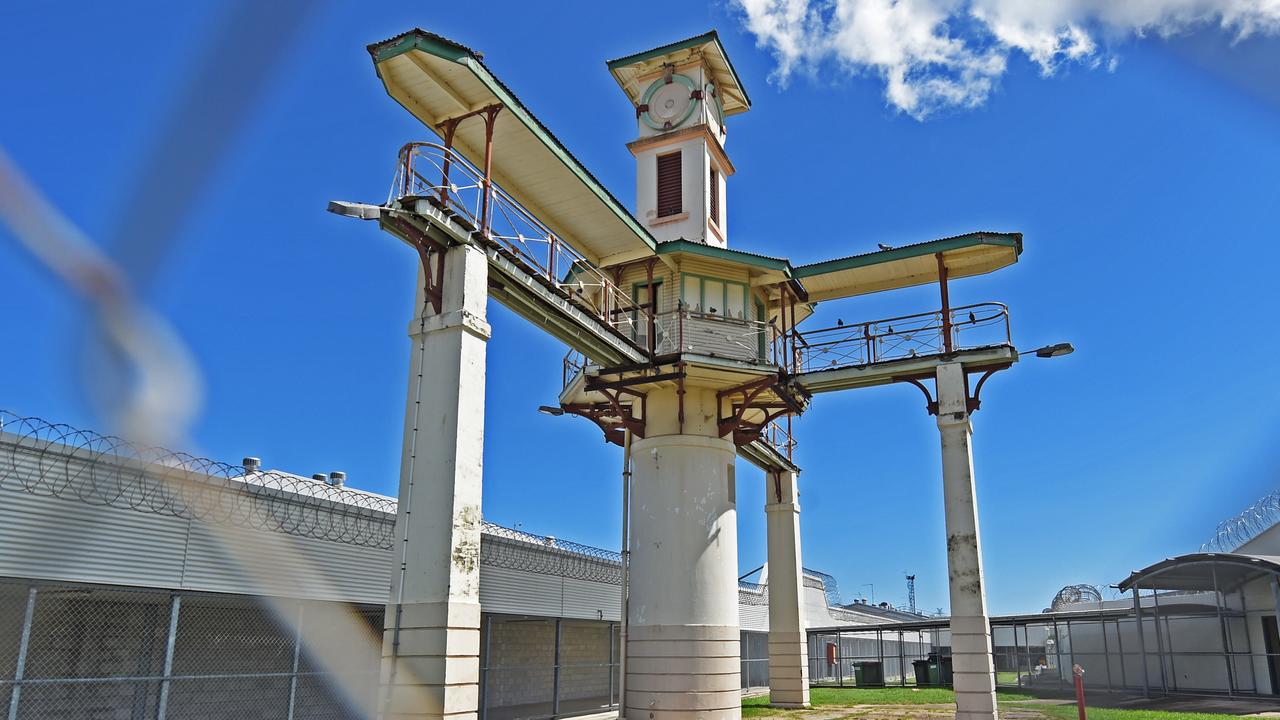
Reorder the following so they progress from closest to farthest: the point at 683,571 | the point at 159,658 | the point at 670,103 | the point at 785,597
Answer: the point at 159,658, the point at 683,571, the point at 670,103, the point at 785,597

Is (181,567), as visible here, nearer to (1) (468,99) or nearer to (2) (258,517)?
(2) (258,517)

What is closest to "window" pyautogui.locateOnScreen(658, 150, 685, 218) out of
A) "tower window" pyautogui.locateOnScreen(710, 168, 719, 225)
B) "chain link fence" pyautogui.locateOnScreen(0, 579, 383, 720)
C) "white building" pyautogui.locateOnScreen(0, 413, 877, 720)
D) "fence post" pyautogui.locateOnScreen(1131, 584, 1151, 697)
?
"tower window" pyautogui.locateOnScreen(710, 168, 719, 225)

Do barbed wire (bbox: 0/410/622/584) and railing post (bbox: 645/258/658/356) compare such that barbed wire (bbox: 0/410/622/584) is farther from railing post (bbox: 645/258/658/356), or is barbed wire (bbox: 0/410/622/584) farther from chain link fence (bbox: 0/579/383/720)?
railing post (bbox: 645/258/658/356)

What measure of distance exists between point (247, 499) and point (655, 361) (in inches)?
489

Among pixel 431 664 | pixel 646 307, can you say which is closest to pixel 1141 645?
pixel 646 307

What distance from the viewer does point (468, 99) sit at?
16688 mm

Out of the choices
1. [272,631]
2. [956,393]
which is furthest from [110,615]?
[956,393]

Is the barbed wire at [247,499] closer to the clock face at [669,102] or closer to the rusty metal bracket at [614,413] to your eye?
the rusty metal bracket at [614,413]

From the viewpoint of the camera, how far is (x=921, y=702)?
32.6m

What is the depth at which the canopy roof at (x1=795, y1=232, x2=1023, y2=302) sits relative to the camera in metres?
25.4

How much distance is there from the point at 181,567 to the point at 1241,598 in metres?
33.3

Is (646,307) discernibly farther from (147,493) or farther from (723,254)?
(147,493)

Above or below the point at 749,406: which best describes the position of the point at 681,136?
above

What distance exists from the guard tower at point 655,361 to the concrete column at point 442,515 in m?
0.03
